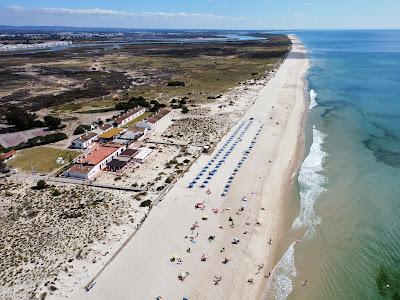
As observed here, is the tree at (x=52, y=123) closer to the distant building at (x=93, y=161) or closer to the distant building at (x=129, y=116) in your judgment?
the distant building at (x=129, y=116)

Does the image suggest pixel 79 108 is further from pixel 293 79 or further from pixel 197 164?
pixel 293 79

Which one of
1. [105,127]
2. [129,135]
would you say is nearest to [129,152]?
[129,135]

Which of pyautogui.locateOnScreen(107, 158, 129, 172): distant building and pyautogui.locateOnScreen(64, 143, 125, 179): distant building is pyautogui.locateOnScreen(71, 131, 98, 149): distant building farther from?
pyautogui.locateOnScreen(107, 158, 129, 172): distant building

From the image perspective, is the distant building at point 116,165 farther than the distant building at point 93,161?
Yes

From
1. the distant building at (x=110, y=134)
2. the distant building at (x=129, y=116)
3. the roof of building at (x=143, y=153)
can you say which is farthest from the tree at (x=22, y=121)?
the roof of building at (x=143, y=153)

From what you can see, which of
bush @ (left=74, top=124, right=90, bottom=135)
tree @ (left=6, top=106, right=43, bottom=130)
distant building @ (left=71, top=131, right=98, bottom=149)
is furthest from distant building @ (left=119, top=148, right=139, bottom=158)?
tree @ (left=6, top=106, right=43, bottom=130)

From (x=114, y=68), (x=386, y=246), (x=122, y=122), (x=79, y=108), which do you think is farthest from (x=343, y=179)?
(x=114, y=68)
